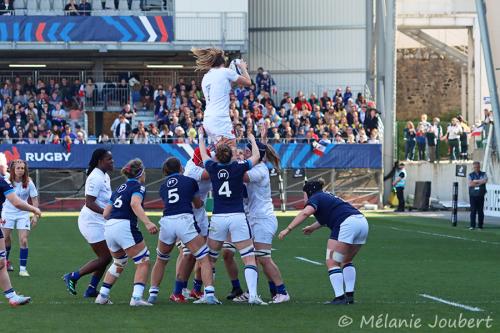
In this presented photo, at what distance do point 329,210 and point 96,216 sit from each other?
3359 mm

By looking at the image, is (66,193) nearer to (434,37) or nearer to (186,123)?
(186,123)

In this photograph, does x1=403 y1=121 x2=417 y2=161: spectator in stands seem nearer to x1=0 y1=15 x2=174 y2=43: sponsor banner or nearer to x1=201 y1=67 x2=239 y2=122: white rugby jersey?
x1=0 y1=15 x2=174 y2=43: sponsor banner

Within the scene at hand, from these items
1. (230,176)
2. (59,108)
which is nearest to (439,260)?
(230,176)

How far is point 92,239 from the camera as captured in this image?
15.8 metres

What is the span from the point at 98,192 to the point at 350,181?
32648mm

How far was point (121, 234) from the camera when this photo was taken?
1434 cm

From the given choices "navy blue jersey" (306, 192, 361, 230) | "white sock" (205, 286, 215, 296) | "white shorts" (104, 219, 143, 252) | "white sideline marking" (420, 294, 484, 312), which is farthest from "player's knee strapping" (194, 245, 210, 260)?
"white sideline marking" (420, 294, 484, 312)

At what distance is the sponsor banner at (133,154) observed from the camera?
45.4 metres

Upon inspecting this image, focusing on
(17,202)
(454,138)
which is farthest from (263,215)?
(454,138)

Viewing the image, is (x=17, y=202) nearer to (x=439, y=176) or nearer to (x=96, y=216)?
(x=96, y=216)

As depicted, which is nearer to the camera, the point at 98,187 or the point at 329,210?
the point at 329,210

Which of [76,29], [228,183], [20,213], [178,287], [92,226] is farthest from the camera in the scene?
[76,29]

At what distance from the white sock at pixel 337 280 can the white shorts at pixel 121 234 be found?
8.35ft

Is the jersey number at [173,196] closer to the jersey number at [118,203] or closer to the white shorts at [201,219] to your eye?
the jersey number at [118,203]
